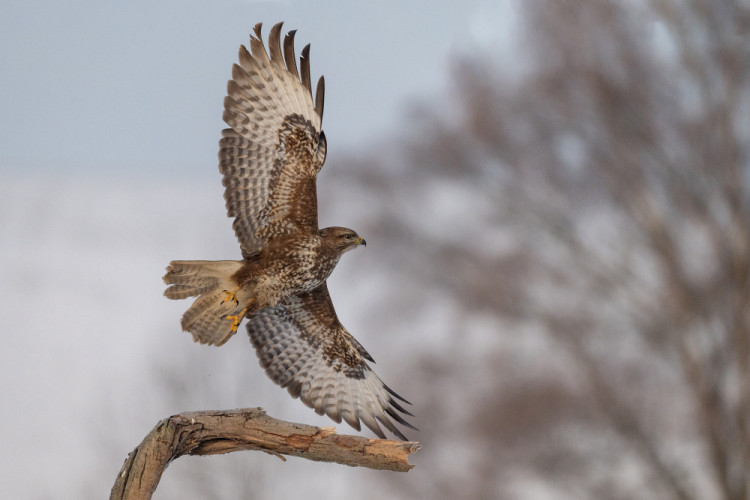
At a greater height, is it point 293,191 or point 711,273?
point 711,273

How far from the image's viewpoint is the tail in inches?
64.1

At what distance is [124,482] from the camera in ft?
5.73

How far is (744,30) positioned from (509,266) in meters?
2.50

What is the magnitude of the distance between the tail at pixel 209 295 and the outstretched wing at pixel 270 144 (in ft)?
0.31

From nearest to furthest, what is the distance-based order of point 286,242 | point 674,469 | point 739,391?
point 286,242
point 739,391
point 674,469

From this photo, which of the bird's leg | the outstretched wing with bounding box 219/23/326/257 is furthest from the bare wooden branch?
the outstretched wing with bounding box 219/23/326/257

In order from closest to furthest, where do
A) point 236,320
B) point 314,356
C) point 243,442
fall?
point 236,320
point 243,442
point 314,356

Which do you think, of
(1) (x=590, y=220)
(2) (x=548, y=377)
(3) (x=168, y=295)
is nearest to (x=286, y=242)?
(3) (x=168, y=295)

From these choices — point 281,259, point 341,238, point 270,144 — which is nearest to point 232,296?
point 281,259

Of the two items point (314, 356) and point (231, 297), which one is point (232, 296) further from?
point (314, 356)

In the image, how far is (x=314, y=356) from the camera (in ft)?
6.37

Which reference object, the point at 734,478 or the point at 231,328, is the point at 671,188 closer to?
the point at 734,478

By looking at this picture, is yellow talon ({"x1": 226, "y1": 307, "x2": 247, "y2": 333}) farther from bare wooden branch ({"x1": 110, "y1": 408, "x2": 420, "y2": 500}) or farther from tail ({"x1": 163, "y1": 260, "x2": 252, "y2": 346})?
bare wooden branch ({"x1": 110, "y1": 408, "x2": 420, "y2": 500})

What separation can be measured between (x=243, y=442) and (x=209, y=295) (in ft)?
1.16
